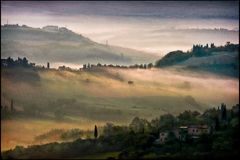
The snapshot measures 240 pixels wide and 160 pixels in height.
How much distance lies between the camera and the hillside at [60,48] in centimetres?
1986

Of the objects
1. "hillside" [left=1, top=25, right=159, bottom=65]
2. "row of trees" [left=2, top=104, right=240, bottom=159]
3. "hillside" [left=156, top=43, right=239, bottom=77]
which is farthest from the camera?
"hillside" [left=156, top=43, right=239, bottom=77]

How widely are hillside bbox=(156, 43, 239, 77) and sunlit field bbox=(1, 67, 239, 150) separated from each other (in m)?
0.22

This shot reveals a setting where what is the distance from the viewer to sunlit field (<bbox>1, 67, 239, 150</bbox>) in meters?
19.3

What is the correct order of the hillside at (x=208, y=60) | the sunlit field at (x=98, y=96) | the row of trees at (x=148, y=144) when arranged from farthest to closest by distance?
1. the hillside at (x=208, y=60)
2. the sunlit field at (x=98, y=96)
3. the row of trees at (x=148, y=144)

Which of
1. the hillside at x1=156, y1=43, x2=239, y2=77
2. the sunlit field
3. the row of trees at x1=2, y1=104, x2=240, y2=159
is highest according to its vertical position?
the hillside at x1=156, y1=43, x2=239, y2=77

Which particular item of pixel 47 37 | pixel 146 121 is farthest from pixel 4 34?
pixel 146 121

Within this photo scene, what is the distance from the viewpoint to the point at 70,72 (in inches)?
799

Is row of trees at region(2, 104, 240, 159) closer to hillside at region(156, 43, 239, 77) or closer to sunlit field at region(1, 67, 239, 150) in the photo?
sunlit field at region(1, 67, 239, 150)

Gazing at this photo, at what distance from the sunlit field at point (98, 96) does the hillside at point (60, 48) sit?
1.21 ft

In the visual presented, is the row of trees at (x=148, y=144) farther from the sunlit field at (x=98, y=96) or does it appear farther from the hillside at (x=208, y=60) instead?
the hillside at (x=208, y=60)

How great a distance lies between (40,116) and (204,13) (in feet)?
18.5

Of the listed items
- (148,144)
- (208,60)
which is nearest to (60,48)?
(148,144)

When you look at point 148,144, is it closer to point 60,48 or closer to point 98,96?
point 98,96

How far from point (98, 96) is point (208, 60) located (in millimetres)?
3636
